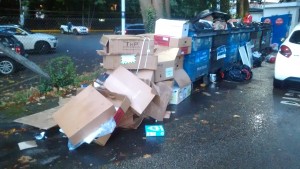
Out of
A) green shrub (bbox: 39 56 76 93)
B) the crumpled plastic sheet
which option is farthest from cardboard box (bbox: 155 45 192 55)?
the crumpled plastic sheet

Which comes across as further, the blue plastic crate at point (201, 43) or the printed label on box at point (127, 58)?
the blue plastic crate at point (201, 43)

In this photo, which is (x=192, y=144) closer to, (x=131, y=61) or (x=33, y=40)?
(x=131, y=61)

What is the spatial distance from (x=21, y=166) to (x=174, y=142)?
2017mm

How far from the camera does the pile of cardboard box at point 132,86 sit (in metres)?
4.13

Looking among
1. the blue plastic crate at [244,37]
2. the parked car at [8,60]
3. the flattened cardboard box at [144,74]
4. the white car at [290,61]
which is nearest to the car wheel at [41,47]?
the parked car at [8,60]

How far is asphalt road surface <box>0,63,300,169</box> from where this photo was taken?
382 cm

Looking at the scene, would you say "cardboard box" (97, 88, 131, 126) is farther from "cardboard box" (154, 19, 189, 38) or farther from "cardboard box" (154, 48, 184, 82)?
"cardboard box" (154, 19, 189, 38)

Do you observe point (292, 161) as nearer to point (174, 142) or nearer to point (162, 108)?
point (174, 142)

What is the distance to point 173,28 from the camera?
21.8 ft

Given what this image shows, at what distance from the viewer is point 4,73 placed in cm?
1055

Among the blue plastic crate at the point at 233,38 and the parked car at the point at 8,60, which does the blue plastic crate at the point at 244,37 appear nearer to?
the blue plastic crate at the point at 233,38

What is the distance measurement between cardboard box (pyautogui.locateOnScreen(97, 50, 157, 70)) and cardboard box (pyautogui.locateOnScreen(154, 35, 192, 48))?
1.08 meters

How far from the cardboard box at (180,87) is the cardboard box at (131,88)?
4.73 feet

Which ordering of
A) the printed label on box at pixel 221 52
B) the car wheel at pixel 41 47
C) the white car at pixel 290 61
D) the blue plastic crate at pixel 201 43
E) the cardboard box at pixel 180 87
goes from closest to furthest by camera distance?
the cardboard box at pixel 180 87 < the white car at pixel 290 61 < the blue plastic crate at pixel 201 43 < the printed label on box at pixel 221 52 < the car wheel at pixel 41 47
